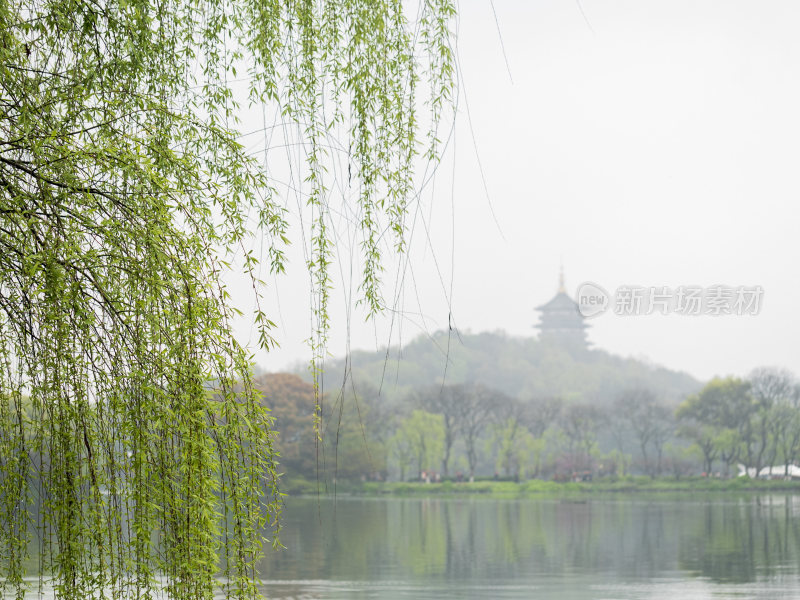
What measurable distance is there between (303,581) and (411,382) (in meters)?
40.5

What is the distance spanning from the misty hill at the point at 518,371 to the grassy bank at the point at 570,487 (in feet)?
37.7

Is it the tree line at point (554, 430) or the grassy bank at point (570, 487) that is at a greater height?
the tree line at point (554, 430)

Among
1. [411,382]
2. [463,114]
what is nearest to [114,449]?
[463,114]

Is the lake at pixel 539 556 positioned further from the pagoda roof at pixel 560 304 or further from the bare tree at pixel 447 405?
the pagoda roof at pixel 560 304

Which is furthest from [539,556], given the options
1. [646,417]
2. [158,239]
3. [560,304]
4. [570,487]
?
[560,304]

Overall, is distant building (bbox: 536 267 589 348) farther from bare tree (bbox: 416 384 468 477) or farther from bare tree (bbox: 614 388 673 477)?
bare tree (bbox: 416 384 468 477)

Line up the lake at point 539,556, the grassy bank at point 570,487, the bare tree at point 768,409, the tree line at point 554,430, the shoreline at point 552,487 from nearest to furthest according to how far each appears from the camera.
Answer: the lake at point 539,556, the shoreline at point 552,487, the grassy bank at point 570,487, the tree line at point 554,430, the bare tree at point 768,409

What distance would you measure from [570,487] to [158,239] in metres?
32.8

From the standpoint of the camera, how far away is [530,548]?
13.0 meters

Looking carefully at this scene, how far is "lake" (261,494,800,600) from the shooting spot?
371 inches

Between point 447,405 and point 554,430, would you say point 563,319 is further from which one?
point 447,405

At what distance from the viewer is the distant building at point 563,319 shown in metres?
70.8

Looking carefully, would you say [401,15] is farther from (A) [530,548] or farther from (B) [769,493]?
(B) [769,493]

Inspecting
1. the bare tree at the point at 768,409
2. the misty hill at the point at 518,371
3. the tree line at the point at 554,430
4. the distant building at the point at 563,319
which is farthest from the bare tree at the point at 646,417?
the distant building at the point at 563,319
